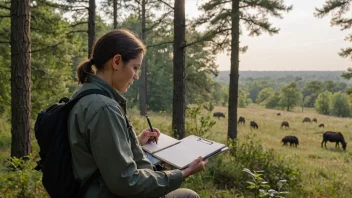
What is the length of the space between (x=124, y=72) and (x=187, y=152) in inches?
38.7

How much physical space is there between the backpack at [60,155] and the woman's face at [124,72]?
0.72ft

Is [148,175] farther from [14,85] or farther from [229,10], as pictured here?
[229,10]

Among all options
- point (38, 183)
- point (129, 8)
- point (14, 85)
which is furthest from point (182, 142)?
point (129, 8)

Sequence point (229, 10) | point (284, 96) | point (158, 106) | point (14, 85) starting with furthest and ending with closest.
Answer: point (284, 96), point (158, 106), point (229, 10), point (14, 85)

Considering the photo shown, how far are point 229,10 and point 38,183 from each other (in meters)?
10.6

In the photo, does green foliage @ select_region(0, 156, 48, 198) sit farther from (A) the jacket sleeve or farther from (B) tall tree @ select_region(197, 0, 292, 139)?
(B) tall tree @ select_region(197, 0, 292, 139)

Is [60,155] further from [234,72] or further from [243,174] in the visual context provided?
[234,72]

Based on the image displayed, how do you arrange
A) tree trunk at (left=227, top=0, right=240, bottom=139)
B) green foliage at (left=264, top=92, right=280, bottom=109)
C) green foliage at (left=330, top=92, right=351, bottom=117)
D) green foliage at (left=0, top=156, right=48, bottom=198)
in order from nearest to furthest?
green foliage at (left=0, top=156, right=48, bottom=198)
tree trunk at (left=227, top=0, right=240, bottom=139)
green foliage at (left=330, top=92, right=351, bottom=117)
green foliage at (left=264, top=92, right=280, bottom=109)

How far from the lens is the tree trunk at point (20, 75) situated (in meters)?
5.56

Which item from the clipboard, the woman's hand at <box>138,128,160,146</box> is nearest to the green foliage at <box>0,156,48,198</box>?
the woman's hand at <box>138,128,160,146</box>

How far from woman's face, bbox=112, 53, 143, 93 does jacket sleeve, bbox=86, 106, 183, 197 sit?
350 millimetres

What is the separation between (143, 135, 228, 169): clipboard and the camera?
2.48 m

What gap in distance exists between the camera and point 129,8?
20.5m

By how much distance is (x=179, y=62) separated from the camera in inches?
342
